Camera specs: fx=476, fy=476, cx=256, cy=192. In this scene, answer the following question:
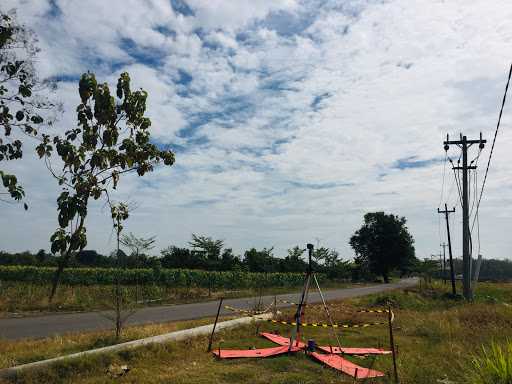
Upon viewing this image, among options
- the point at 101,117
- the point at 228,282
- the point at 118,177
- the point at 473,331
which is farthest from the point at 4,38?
the point at 228,282

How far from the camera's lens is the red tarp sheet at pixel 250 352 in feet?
31.3

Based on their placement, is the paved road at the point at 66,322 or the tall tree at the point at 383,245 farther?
the tall tree at the point at 383,245

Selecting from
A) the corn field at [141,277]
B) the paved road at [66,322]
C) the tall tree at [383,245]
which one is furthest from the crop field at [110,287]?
the tall tree at [383,245]

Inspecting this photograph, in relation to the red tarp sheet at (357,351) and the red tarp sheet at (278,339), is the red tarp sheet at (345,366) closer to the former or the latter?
the red tarp sheet at (357,351)

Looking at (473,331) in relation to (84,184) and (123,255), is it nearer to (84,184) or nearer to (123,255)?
(123,255)

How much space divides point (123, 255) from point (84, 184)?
5.54 meters

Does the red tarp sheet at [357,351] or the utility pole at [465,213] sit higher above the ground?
the utility pole at [465,213]

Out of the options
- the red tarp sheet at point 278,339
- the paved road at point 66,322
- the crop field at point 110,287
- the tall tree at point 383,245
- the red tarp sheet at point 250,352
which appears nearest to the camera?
the red tarp sheet at point 250,352

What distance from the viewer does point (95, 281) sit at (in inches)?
1500

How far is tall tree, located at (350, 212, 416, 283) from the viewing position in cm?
8281

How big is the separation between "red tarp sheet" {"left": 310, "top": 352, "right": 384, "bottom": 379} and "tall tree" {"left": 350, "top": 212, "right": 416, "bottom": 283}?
250 feet

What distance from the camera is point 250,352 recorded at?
992cm

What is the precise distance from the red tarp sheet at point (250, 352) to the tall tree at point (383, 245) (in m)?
76.0

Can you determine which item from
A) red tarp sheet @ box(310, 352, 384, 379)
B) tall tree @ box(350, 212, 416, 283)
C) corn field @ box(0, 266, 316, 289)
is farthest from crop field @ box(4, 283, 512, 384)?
tall tree @ box(350, 212, 416, 283)
